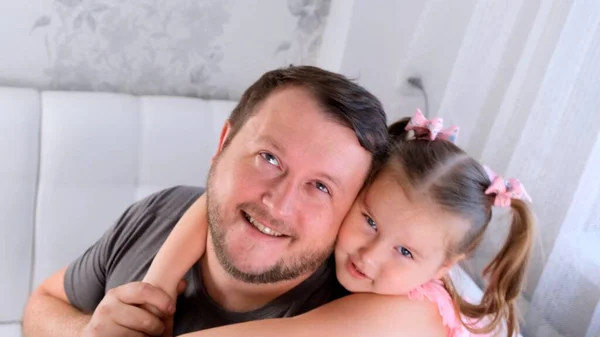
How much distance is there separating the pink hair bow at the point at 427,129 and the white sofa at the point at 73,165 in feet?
2.44

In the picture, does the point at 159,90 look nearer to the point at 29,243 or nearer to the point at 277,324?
the point at 29,243

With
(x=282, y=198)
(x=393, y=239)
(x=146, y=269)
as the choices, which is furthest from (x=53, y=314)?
(x=393, y=239)

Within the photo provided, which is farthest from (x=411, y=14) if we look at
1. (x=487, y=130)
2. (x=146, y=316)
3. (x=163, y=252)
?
(x=146, y=316)

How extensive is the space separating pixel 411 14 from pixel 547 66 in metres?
0.58

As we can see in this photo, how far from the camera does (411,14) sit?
1.80 metres

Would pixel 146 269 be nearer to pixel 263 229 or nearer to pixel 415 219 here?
pixel 263 229

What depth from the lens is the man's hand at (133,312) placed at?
1.00 metres

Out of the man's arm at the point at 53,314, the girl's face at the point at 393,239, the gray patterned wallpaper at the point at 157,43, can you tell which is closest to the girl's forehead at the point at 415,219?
the girl's face at the point at 393,239

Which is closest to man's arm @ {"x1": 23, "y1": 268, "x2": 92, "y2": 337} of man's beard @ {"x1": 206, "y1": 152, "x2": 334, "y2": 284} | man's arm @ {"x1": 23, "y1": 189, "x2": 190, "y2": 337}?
man's arm @ {"x1": 23, "y1": 189, "x2": 190, "y2": 337}

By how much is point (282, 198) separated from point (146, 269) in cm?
35

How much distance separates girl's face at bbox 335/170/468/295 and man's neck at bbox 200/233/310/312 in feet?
0.37

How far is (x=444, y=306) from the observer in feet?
3.48

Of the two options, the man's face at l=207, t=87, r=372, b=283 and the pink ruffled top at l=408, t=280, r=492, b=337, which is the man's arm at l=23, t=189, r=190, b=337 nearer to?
the man's face at l=207, t=87, r=372, b=283

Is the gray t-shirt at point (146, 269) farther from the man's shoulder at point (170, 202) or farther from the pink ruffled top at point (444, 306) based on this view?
the pink ruffled top at point (444, 306)
